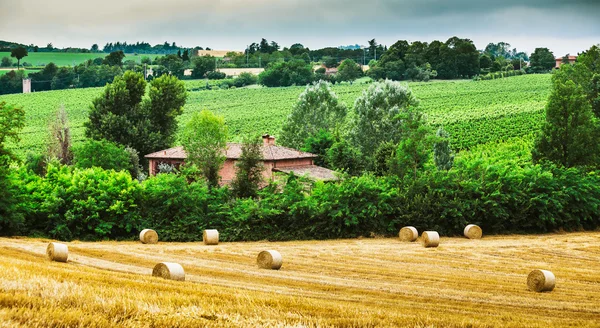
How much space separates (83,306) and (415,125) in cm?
3450

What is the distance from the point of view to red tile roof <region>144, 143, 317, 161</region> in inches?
2586

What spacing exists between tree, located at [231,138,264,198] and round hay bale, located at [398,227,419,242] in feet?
36.7

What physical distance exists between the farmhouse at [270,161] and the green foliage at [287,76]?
238 ft

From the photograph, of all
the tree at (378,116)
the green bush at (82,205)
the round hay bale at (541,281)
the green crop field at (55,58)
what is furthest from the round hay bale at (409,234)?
the green crop field at (55,58)

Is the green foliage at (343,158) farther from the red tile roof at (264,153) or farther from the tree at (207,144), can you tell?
the tree at (207,144)

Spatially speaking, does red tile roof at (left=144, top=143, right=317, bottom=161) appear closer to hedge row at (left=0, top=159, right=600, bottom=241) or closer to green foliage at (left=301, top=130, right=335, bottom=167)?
green foliage at (left=301, top=130, right=335, bottom=167)

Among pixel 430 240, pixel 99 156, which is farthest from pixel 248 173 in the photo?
pixel 99 156

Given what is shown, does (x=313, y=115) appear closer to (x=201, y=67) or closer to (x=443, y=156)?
(x=443, y=156)

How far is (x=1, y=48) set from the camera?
5965 inches

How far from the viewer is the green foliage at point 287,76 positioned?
143875mm

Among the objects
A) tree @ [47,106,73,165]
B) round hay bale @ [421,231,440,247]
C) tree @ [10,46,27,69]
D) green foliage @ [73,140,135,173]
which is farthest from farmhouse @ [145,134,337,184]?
tree @ [10,46,27,69]

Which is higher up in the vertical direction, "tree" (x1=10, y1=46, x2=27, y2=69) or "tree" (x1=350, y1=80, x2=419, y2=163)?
"tree" (x1=10, y1=46, x2=27, y2=69)

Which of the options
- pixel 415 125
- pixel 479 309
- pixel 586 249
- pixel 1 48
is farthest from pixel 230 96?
pixel 479 309

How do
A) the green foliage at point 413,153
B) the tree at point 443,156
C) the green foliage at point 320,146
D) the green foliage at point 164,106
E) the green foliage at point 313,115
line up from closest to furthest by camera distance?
1. the green foliage at point 413,153
2. the tree at point 443,156
3. the green foliage at point 320,146
4. the green foliage at point 164,106
5. the green foliage at point 313,115
